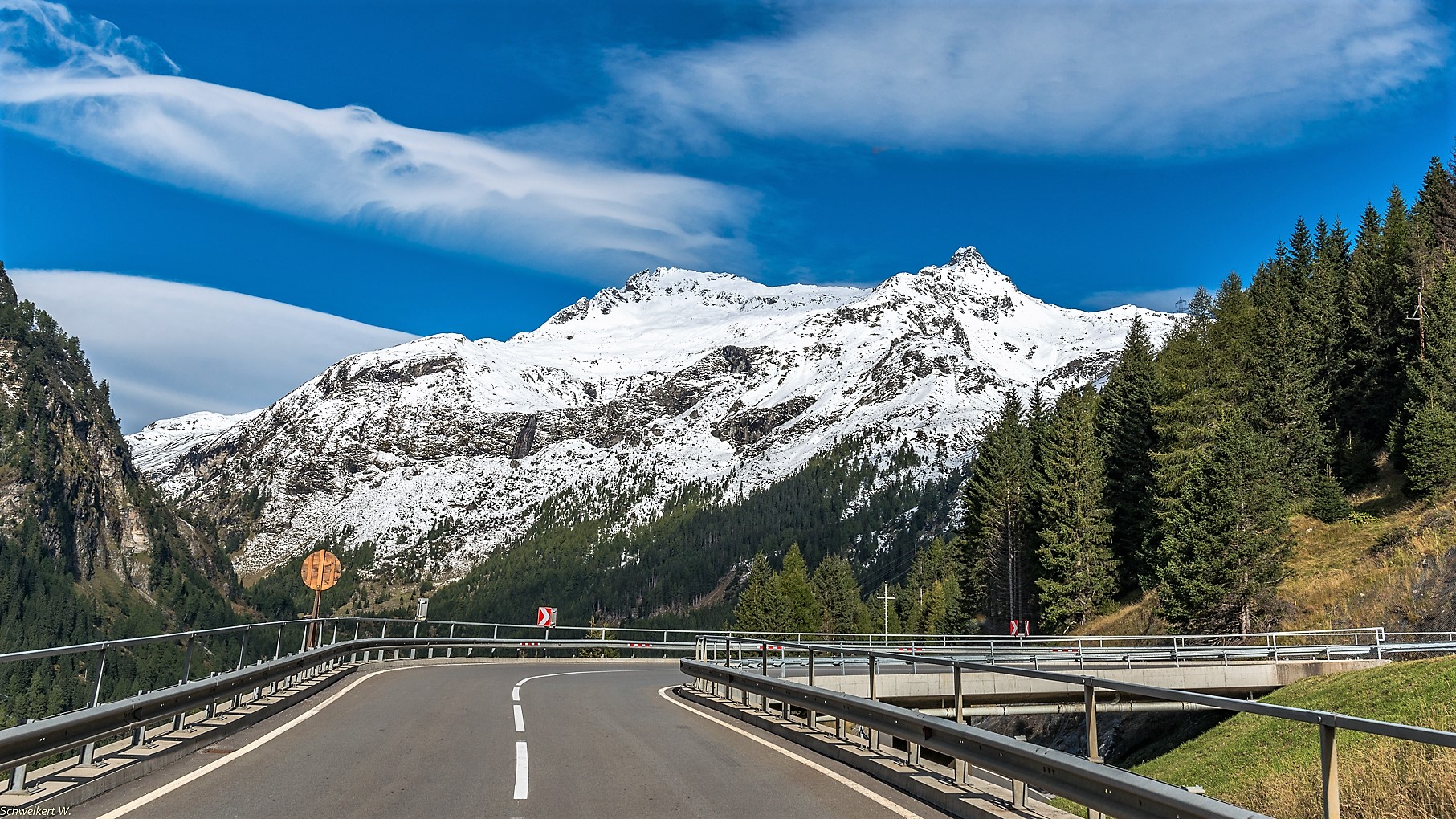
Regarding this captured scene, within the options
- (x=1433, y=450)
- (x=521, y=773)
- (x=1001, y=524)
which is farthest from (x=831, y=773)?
(x=1001, y=524)

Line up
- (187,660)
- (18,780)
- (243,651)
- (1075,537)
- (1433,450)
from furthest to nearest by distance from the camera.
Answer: (1075,537), (1433,450), (243,651), (187,660), (18,780)

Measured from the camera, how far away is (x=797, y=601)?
8969cm

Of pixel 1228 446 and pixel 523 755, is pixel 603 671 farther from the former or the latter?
pixel 1228 446

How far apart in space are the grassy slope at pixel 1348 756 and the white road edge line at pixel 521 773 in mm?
7489

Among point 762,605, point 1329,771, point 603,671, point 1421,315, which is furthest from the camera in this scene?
point 762,605

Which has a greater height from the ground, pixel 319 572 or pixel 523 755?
pixel 319 572

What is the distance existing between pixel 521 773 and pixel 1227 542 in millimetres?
38384

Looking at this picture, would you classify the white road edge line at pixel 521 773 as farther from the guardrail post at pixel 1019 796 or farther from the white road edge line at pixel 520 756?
the guardrail post at pixel 1019 796

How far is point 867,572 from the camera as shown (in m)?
183

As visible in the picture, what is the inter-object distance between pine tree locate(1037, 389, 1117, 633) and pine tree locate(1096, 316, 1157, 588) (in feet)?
4.73

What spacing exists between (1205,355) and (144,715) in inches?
2329

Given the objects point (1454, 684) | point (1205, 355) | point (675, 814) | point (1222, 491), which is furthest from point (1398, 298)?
point (675, 814)

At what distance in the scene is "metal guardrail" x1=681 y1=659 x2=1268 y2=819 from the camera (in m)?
6.22

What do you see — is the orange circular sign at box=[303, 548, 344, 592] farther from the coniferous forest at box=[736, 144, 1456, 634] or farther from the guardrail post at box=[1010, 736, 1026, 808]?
the coniferous forest at box=[736, 144, 1456, 634]
